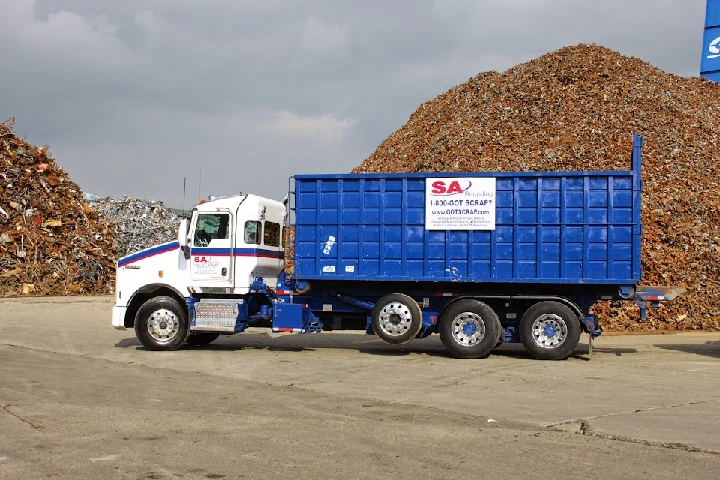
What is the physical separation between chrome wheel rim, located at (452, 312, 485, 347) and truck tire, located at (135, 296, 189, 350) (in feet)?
17.5

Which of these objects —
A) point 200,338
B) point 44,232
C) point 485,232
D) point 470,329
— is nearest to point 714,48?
point 485,232

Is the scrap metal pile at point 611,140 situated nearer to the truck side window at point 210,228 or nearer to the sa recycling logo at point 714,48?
the sa recycling logo at point 714,48

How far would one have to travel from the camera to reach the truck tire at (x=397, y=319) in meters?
14.2

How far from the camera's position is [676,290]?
1389cm

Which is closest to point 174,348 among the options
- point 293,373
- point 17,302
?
point 293,373

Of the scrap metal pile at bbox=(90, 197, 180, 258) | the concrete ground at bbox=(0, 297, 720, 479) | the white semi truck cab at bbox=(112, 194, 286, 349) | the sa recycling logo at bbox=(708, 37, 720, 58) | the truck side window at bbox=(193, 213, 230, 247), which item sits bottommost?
the concrete ground at bbox=(0, 297, 720, 479)

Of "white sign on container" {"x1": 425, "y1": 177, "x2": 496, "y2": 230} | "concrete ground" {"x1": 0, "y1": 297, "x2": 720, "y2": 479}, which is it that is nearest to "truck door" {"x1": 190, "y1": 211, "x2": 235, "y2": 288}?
"concrete ground" {"x1": 0, "y1": 297, "x2": 720, "y2": 479}

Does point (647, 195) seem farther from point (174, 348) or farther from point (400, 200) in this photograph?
point (174, 348)

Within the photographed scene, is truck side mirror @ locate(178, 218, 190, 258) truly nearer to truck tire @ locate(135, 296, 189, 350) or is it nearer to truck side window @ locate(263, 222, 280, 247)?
truck tire @ locate(135, 296, 189, 350)

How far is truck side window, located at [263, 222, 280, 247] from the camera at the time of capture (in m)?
15.5

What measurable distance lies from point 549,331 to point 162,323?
7.52 metres

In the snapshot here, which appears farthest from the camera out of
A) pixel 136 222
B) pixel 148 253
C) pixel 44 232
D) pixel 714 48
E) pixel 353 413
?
pixel 136 222

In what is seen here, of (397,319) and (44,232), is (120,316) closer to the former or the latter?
(397,319)

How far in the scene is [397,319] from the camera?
46.9 ft
